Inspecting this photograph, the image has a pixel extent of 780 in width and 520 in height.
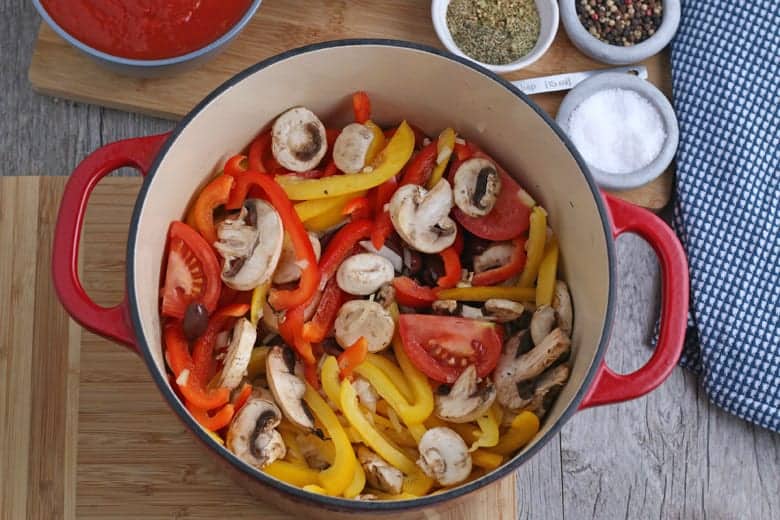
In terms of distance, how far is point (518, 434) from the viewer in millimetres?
1203

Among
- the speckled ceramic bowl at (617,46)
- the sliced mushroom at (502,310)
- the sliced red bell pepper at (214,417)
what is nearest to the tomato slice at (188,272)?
the sliced red bell pepper at (214,417)

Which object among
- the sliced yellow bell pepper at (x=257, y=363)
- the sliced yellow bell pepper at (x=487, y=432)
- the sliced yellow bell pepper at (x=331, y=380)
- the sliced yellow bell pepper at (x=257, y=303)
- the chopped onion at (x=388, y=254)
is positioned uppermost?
the chopped onion at (x=388, y=254)

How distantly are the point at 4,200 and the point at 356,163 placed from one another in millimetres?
504

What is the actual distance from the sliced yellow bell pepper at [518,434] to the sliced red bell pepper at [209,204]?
44 cm

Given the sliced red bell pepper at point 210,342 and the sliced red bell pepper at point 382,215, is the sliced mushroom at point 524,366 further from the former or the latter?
the sliced red bell pepper at point 210,342

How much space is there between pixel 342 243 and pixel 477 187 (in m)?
0.19

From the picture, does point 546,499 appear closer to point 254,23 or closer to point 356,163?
point 356,163

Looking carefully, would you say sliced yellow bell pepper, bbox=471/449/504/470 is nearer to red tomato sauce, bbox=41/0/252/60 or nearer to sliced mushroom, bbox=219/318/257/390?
sliced mushroom, bbox=219/318/257/390

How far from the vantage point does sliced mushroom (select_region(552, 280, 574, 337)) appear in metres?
1.26

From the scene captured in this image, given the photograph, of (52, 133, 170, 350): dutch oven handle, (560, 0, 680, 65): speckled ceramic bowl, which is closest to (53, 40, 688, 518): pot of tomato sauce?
(52, 133, 170, 350): dutch oven handle

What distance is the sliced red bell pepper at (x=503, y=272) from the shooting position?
130 cm

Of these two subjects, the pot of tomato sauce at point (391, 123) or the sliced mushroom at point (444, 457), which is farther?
the sliced mushroom at point (444, 457)

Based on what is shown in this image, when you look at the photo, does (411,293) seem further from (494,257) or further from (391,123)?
(391,123)

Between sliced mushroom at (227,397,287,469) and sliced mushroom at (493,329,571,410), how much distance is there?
10.8 inches
